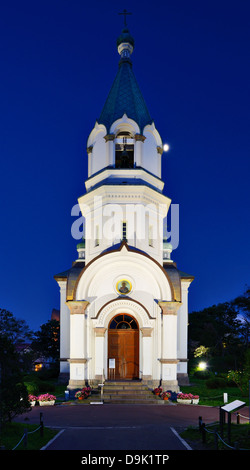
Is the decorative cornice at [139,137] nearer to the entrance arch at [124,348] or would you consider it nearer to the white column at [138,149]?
the white column at [138,149]

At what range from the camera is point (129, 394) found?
23.4 m

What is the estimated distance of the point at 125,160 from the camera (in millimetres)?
28391

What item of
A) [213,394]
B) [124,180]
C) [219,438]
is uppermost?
[124,180]

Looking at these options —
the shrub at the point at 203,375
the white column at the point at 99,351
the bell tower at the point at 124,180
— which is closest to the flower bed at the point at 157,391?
the white column at the point at 99,351

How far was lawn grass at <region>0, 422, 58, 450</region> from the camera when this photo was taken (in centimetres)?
1272

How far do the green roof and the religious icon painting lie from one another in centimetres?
902

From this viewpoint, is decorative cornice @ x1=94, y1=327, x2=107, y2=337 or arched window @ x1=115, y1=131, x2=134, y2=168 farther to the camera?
arched window @ x1=115, y1=131, x2=134, y2=168

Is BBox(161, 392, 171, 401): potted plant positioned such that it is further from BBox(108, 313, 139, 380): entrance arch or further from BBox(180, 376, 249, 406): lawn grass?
BBox(108, 313, 139, 380): entrance arch

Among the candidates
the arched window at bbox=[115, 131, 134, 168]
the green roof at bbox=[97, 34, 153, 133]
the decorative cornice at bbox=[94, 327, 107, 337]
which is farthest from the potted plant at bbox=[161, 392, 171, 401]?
the green roof at bbox=[97, 34, 153, 133]

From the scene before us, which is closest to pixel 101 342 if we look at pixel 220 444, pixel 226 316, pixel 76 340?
pixel 76 340

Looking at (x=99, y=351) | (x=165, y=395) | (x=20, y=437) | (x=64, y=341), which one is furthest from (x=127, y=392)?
(x=20, y=437)

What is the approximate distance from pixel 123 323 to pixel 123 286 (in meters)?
2.08

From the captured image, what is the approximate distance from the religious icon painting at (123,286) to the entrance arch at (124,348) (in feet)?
4.76

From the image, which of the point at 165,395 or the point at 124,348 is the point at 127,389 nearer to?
the point at 165,395
